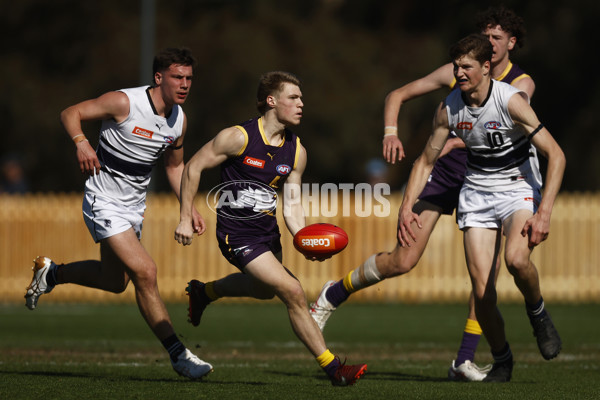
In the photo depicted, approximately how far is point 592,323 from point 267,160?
882 centimetres

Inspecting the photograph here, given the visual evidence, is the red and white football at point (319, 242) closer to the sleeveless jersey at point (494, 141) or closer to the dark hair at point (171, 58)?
the sleeveless jersey at point (494, 141)

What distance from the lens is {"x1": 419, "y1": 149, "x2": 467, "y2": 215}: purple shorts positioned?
9.04m

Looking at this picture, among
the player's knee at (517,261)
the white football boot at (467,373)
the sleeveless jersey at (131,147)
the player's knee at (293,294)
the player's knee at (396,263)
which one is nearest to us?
the player's knee at (293,294)

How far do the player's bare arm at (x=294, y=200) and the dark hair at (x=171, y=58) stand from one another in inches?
48.1

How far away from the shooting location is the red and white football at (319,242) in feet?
25.6

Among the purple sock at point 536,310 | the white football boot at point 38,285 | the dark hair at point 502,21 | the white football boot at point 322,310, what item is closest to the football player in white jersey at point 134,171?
the white football boot at point 38,285

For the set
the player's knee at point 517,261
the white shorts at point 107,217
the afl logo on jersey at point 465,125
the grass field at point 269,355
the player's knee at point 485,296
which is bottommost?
the grass field at point 269,355

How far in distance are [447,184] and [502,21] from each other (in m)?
1.52

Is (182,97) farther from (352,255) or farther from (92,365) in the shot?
(352,255)

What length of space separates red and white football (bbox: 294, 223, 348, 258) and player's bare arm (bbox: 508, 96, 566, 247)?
1419mm

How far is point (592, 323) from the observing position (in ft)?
49.7

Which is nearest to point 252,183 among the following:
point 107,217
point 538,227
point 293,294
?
point 293,294

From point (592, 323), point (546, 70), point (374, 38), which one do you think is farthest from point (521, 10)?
point (592, 323)

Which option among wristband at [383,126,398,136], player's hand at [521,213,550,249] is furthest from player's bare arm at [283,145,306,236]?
player's hand at [521,213,550,249]
